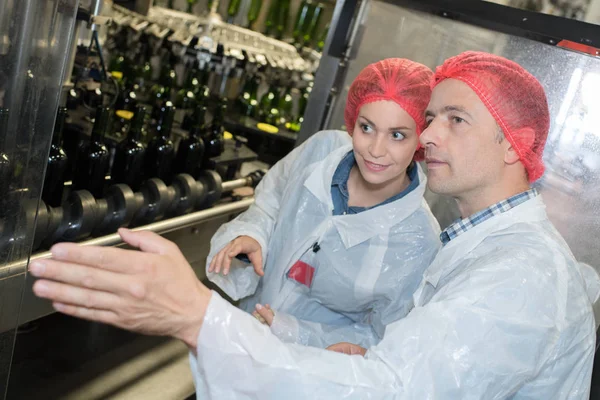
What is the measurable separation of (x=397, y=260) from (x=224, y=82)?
2.20 meters

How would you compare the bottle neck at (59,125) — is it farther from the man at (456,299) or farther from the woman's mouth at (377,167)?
the man at (456,299)

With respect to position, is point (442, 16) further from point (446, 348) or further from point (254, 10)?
point (254, 10)

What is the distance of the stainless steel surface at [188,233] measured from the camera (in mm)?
1706

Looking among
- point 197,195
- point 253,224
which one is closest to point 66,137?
point 197,195

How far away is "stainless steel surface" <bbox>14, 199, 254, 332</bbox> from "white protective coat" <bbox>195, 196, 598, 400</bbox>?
0.94 m

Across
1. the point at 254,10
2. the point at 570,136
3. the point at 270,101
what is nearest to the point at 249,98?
the point at 270,101

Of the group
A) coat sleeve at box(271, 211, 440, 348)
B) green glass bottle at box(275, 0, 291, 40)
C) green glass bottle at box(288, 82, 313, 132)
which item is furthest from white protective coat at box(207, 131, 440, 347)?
green glass bottle at box(275, 0, 291, 40)

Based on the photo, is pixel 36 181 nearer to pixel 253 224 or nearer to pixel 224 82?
pixel 253 224

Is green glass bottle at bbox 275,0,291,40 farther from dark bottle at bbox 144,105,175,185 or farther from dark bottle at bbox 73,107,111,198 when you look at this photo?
dark bottle at bbox 73,107,111,198

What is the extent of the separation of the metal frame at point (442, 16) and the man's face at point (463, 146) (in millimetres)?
762

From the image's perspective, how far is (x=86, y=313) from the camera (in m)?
0.76

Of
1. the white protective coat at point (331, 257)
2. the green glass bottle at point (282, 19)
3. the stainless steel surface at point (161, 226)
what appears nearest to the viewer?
the stainless steel surface at point (161, 226)

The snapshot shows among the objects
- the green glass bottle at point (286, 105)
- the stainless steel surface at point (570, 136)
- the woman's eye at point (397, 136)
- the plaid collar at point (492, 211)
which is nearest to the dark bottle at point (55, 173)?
the woman's eye at point (397, 136)

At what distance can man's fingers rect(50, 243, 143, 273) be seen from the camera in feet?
2.38
